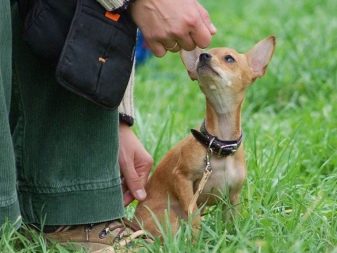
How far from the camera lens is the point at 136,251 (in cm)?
318

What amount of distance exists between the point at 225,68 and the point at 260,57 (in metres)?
0.22

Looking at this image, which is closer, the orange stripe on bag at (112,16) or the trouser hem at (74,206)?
the orange stripe on bag at (112,16)

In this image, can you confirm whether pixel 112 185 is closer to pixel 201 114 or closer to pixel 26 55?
pixel 26 55

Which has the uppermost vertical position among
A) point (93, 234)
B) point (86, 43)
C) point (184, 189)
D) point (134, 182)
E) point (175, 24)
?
point (175, 24)

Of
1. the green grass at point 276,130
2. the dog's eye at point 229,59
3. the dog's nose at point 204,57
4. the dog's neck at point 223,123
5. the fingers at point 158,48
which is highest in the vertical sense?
the fingers at point 158,48

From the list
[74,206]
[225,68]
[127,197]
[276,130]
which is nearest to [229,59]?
[225,68]

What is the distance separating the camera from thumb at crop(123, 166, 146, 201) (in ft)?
11.7

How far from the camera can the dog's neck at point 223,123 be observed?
3.44 m

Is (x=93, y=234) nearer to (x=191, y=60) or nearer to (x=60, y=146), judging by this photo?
(x=60, y=146)

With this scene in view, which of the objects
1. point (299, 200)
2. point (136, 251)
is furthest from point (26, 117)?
point (299, 200)

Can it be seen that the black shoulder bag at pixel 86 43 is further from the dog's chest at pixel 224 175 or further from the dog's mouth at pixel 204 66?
the dog's chest at pixel 224 175

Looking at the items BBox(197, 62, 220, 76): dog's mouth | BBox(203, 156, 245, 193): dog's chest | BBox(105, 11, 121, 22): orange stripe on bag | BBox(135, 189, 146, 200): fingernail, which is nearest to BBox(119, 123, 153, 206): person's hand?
BBox(135, 189, 146, 200): fingernail

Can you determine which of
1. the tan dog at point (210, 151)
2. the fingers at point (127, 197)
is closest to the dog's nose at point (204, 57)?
the tan dog at point (210, 151)

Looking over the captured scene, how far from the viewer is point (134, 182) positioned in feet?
11.7
